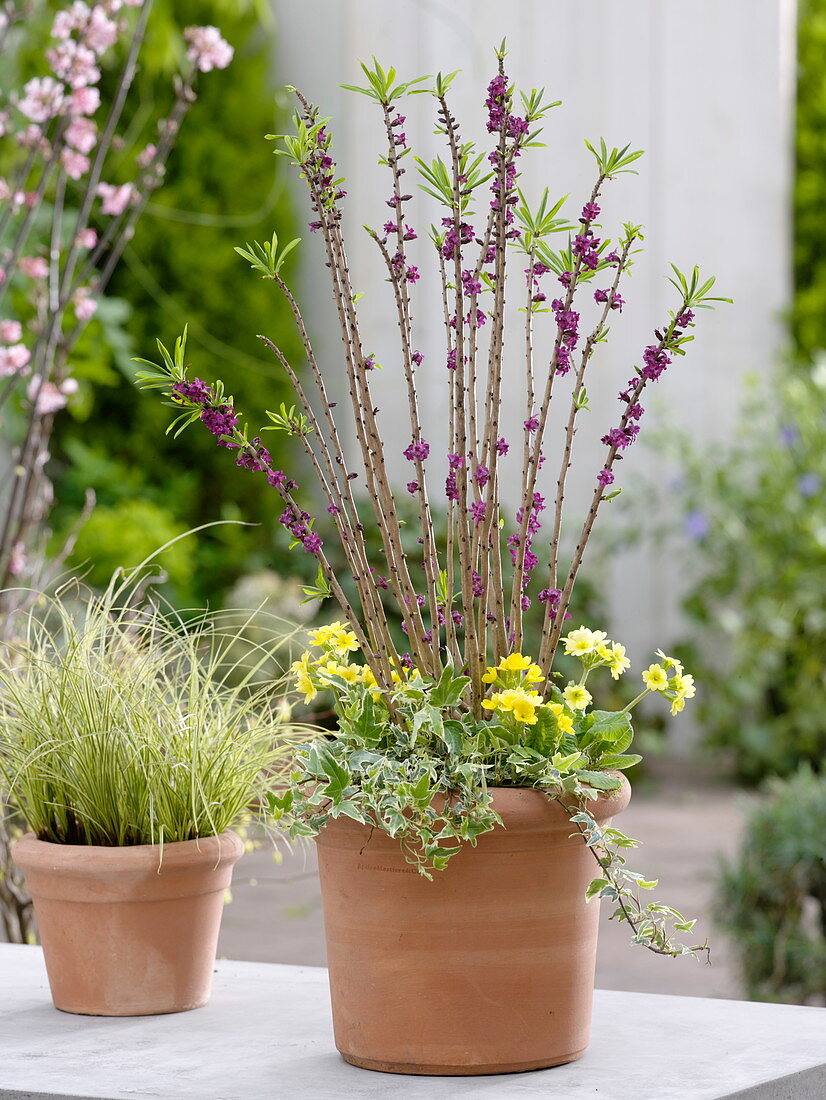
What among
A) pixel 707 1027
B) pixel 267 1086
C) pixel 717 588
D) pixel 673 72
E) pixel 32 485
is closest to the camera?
pixel 267 1086

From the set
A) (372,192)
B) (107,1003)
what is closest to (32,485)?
(107,1003)

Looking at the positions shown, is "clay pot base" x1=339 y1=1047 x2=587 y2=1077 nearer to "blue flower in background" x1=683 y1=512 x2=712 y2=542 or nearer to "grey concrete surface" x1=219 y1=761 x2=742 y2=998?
"grey concrete surface" x1=219 y1=761 x2=742 y2=998

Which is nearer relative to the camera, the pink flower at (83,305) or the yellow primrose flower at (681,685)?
the yellow primrose flower at (681,685)

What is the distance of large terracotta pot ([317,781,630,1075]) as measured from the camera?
1.19 meters

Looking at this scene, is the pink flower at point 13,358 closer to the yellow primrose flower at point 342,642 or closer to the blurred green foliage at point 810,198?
the yellow primrose flower at point 342,642

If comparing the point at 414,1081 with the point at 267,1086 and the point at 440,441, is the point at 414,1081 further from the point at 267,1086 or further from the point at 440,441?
the point at 440,441

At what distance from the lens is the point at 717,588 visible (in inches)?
224

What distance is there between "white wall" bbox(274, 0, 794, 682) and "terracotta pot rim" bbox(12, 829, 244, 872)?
4614mm

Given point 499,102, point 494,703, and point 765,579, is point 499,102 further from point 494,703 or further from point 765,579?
point 765,579

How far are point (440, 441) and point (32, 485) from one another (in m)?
3.80

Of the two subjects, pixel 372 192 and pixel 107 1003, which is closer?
pixel 107 1003

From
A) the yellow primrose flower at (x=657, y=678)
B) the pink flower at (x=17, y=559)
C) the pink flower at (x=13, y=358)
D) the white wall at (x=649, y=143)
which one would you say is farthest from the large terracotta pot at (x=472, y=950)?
the white wall at (x=649, y=143)

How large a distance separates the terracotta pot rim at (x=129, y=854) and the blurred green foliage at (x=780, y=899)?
1433 mm

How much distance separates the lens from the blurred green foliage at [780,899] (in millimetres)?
2561
